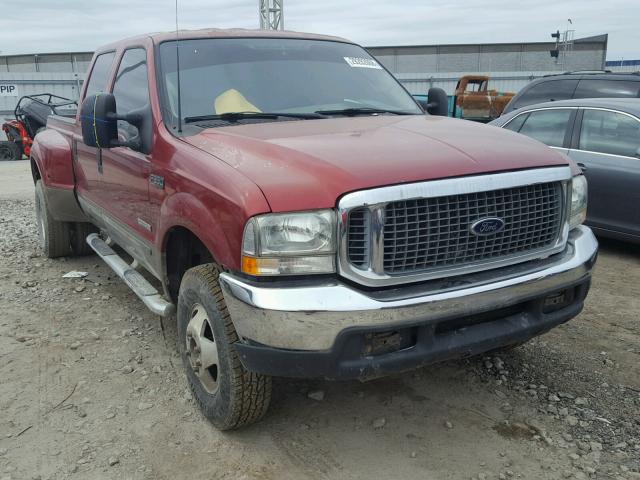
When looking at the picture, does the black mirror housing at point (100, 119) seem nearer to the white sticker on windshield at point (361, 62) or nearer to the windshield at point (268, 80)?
the windshield at point (268, 80)

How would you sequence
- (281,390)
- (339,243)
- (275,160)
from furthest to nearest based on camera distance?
(281,390) → (275,160) → (339,243)

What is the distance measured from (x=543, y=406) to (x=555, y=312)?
0.60 m

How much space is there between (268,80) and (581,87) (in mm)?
6330

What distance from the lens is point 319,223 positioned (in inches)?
93.2

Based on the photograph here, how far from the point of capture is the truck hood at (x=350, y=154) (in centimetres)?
240

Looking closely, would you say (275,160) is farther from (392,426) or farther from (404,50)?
(404,50)

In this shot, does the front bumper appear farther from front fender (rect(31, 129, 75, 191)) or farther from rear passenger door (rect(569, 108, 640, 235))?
rear passenger door (rect(569, 108, 640, 235))

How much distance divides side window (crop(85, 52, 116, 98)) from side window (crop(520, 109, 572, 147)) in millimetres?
4425

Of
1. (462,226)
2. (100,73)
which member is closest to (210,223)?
(462,226)

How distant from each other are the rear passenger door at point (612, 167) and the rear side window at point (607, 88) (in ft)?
7.02

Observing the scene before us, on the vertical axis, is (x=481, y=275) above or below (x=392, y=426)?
above

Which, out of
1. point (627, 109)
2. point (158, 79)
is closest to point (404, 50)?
point (627, 109)

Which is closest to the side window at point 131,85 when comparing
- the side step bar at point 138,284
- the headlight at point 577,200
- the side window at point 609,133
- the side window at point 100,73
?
the side window at point 100,73

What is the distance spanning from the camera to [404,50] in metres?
37.5
